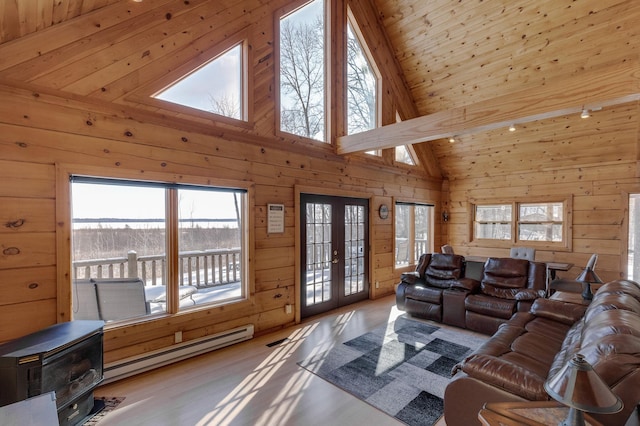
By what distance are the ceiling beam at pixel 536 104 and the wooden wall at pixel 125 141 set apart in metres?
1.69

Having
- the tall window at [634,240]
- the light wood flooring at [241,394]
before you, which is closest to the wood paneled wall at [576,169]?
the tall window at [634,240]

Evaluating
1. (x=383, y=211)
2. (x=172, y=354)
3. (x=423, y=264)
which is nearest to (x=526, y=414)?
(x=172, y=354)

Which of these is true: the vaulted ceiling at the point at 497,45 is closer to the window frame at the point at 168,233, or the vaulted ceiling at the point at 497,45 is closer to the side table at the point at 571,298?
the window frame at the point at 168,233

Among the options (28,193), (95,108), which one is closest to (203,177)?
(95,108)

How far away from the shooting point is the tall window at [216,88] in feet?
11.5

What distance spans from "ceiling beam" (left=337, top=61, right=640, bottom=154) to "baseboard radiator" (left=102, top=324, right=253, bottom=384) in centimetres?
335

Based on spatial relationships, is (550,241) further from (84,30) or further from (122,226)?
(84,30)

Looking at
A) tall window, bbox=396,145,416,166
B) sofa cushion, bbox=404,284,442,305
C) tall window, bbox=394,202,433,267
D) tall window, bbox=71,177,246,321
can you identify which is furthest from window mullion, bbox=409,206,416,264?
tall window, bbox=71,177,246,321

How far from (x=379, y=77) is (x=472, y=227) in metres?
4.23

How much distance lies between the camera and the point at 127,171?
10.0 ft

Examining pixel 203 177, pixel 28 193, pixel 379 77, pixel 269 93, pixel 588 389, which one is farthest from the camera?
pixel 379 77

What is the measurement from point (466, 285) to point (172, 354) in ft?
13.2

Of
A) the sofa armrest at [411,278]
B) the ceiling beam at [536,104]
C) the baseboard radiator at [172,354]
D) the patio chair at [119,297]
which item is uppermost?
the ceiling beam at [536,104]

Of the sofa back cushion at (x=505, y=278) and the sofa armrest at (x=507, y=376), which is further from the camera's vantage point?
the sofa back cushion at (x=505, y=278)
